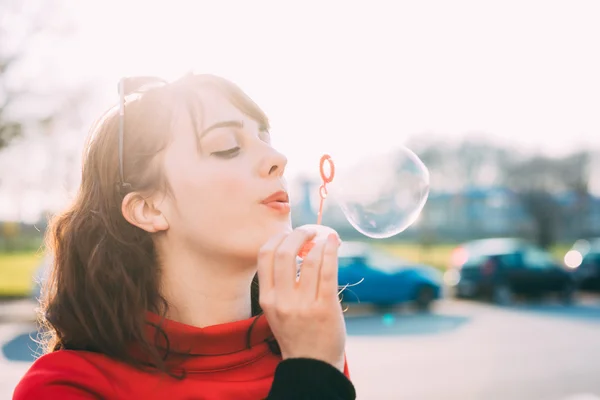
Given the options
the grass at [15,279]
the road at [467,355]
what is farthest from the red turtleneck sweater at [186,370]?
the grass at [15,279]

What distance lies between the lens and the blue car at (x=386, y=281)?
12.6 meters

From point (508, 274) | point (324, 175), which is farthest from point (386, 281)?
point (324, 175)

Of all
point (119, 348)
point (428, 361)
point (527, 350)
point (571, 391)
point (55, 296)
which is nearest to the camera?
point (119, 348)

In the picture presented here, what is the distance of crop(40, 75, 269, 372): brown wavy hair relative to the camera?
1.52 m

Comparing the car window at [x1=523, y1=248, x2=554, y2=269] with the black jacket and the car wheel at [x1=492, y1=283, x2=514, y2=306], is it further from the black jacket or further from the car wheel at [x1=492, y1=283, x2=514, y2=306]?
the black jacket

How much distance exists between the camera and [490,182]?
53.8 meters

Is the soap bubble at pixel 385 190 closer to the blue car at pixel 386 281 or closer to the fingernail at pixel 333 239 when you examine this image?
the fingernail at pixel 333 239

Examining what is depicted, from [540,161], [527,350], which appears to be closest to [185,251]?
[527,350]

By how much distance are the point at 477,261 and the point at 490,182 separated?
41322mm

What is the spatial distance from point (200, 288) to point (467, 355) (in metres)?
7.78

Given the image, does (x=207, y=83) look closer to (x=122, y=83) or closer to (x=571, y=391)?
(x=122, y=83)

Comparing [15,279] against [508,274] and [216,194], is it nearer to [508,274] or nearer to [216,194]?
[508,274]

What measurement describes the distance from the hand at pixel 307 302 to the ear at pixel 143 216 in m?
0.40

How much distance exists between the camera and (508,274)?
14.4 metres
